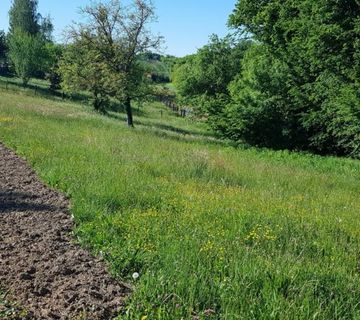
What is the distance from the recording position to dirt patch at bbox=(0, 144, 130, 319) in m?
4.12

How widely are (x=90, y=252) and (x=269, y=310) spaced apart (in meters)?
2.44

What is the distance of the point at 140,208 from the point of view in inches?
292

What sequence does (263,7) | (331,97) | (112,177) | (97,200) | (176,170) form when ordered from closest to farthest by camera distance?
(97,200), (112,177), (176,170), (331,97), (263,7)

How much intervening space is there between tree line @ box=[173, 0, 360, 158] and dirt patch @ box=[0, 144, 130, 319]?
781 inches

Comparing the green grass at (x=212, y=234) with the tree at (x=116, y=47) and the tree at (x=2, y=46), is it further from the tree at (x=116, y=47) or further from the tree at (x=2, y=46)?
the tree at (x=2, y=46)

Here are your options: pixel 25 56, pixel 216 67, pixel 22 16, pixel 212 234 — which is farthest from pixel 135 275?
pixel 22 16

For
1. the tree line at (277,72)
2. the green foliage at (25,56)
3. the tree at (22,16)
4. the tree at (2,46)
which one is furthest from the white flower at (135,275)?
the tree at (22,16)

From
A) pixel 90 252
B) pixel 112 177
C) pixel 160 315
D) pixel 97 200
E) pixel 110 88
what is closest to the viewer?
pixel 160 315

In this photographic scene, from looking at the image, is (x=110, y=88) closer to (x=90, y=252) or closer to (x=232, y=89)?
(x=232, y=89)

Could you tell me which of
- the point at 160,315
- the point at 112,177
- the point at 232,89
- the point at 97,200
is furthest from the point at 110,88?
the point at 160,315

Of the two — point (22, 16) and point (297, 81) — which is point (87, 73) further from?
point (22, 16)

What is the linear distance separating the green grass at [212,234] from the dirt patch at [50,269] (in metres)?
0.22

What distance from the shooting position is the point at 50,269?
4.87 m

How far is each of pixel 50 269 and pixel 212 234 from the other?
2.26 m
